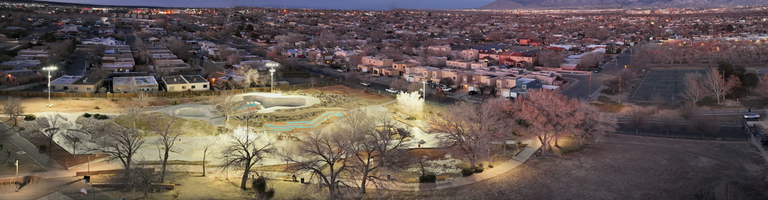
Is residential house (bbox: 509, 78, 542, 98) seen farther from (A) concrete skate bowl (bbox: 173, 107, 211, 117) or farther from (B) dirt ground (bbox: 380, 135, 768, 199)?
(A) concrete skate bowl (bbox: 173, 107, 211, 117)

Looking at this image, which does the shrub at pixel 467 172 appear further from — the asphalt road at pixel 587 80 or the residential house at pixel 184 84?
the residential house at pixel 184 84

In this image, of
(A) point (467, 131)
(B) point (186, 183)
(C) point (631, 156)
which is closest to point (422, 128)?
(A) point (467, 131)

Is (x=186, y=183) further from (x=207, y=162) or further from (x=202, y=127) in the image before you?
(x=202, y=127)

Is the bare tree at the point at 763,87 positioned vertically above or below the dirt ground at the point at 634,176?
above

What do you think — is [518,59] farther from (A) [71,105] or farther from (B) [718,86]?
(A) [71,105]

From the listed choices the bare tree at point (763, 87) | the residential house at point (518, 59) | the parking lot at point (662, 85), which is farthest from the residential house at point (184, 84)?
the bare tree at point (763, 87)
